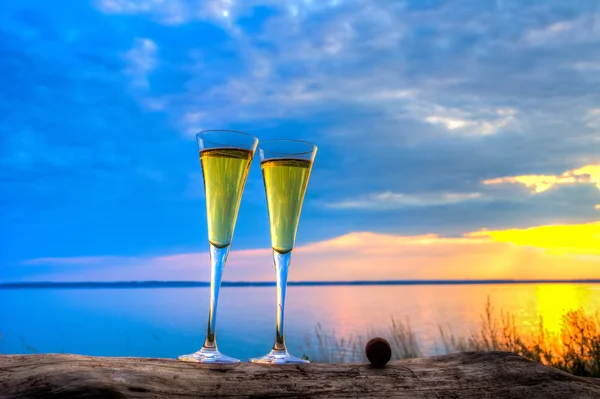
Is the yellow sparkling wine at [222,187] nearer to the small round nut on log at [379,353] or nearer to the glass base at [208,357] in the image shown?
the glass base at [208,357]

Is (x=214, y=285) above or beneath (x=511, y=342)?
above

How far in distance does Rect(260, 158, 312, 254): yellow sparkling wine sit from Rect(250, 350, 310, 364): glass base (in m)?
0.46

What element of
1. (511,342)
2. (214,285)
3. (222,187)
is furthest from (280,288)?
(511,342)

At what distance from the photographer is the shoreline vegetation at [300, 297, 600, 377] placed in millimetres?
7379

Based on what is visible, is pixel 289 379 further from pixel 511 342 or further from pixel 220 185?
pixel 511 342

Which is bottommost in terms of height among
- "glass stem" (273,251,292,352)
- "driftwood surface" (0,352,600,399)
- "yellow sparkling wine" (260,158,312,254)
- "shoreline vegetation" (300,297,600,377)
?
"shoreline vegetation" (300,297,600,377)

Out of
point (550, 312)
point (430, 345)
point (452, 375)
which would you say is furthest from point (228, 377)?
point (430, 345)

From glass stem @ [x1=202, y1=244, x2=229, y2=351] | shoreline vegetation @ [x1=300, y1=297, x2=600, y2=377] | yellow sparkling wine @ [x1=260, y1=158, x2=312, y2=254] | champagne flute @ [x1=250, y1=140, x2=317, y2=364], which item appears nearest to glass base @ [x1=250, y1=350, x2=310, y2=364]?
champagne flute @ [x1=250, y1=140, x2=317, y2=364]

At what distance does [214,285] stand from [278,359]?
426 millimetres

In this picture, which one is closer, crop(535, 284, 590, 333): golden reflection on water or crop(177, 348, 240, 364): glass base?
crop(177, 348, 240, 364): glass base

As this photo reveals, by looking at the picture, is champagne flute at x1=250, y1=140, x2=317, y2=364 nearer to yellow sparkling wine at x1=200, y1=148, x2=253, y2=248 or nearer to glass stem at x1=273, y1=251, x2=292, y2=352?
glass stem at x1=273, y1=251, x2=292, y2=352

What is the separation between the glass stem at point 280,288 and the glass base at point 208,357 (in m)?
0.25

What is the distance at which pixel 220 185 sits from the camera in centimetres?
245

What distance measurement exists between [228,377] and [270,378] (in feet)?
0.54
